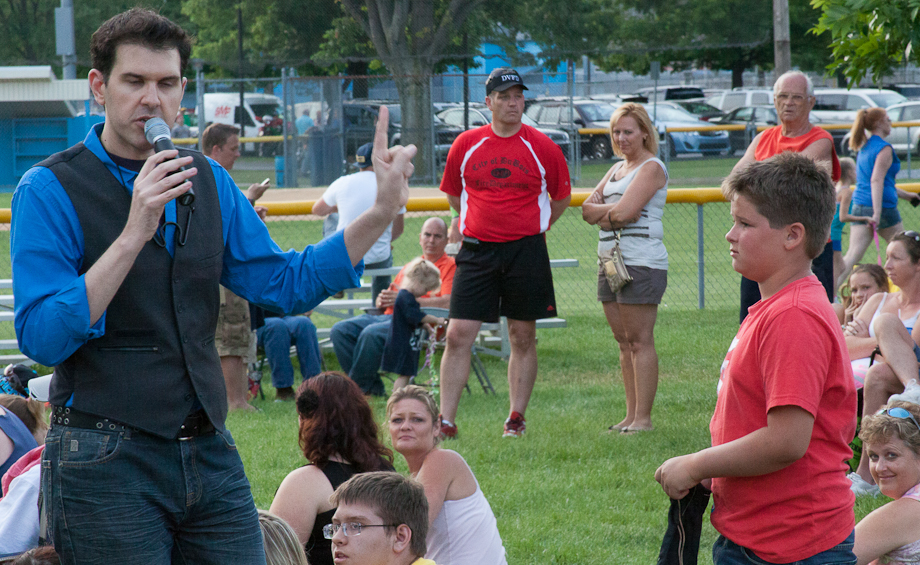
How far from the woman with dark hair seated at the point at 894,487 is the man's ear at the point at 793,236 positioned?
63.5 inches

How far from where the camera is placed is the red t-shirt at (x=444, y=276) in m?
7.86

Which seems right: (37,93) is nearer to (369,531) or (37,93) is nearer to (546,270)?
(546,270)

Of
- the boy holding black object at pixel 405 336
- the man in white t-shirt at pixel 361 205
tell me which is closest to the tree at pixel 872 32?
the boy holding black object at pixel 405 336

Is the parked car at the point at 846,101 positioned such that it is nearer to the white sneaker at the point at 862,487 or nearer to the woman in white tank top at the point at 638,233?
the woman in white tank top at the point at 638,233

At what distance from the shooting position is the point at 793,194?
2434 mm

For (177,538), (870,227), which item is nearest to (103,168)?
(177,538)

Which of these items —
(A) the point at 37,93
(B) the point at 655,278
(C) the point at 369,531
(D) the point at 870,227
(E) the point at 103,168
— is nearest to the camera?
(E) the point at 103,168

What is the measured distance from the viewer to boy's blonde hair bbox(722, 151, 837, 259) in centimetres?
244

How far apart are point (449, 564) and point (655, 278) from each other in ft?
9.87

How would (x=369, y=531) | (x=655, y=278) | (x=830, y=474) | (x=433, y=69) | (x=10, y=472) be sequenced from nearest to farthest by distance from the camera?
(x=830, y=474) < (x=369, y=531) < (x=10, y=472) < (x=655, y=278) < (x=433, y=69)

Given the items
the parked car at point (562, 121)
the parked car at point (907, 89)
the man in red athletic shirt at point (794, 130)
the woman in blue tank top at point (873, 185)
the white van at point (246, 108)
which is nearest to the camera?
the man in red athletic shirt at point (794, 130)

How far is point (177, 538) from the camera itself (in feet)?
7.38

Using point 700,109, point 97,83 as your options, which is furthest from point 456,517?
point 700,109

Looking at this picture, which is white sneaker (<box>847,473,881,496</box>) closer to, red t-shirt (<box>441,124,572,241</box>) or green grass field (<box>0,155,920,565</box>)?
green grass field (<box>0,155,920,565</box>)
